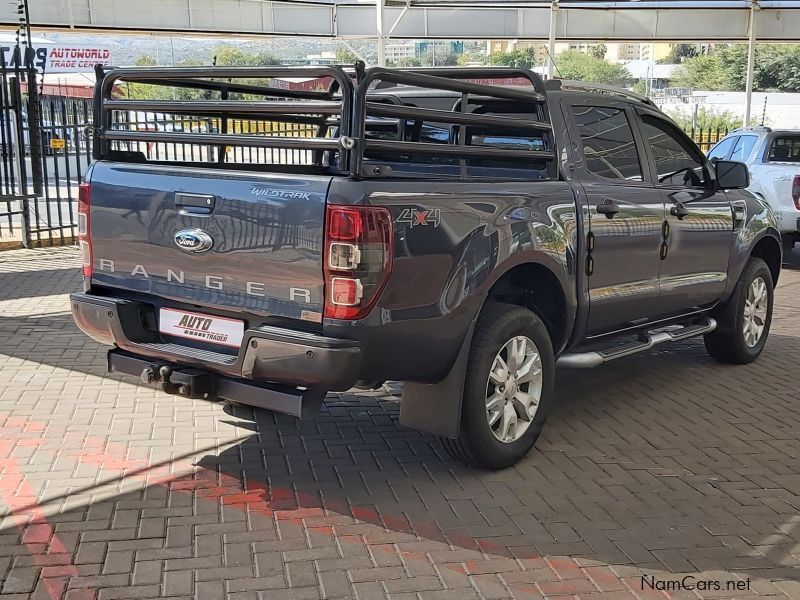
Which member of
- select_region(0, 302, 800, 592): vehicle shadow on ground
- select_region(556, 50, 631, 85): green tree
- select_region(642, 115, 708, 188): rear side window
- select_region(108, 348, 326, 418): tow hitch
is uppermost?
select_region(556, 50, 631, 85): green tree

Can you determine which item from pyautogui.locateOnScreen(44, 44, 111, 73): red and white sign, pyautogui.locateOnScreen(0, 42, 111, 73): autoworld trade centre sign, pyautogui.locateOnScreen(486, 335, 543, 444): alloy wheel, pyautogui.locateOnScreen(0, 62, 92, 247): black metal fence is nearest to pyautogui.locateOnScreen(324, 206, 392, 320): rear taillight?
pyautogui.locateOnScreen(486, 335, 543, 444): alloy wheel

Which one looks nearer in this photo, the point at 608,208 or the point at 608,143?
the point at 608,208

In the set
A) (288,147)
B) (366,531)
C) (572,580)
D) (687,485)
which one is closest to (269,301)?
(288,147)

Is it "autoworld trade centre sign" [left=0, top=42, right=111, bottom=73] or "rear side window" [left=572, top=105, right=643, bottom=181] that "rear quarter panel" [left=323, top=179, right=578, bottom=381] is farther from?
"autoworld trade centre sign" [left=0, top=42, right=111, bottom=73]

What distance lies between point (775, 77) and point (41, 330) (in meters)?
79.3

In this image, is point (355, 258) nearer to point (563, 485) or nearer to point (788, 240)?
point (563, 485)

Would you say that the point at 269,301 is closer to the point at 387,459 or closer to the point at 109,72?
the point at 387,459

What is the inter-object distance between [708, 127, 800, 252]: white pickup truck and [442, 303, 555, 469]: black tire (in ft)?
24.6

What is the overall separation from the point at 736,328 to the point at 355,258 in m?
4.15

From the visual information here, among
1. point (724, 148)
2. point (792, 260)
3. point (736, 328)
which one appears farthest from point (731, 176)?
point (724, 148)

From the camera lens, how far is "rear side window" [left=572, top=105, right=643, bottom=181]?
530cm

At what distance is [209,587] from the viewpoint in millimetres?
3461

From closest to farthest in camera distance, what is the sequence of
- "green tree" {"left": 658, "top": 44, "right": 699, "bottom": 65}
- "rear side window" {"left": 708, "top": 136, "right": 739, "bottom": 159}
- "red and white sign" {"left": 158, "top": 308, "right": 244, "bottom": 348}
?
"red and white sign" {"left": 158, "top": 308, "right": 244, "bottom": 348}, "rear side window" {"left": 708, "top": 136, "right": 739, "bottom": 159}, "green tree" {"left": 658, "top": 44, "right": 699, "bottom": 65}

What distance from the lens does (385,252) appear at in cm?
381
